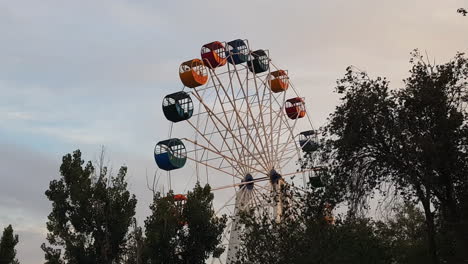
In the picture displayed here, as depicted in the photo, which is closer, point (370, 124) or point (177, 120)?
point (370, 124)

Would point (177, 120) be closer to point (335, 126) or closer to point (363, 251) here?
point (335, 126)

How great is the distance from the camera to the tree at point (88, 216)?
24.2 metres

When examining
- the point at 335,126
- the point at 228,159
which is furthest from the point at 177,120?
the point at 335,126

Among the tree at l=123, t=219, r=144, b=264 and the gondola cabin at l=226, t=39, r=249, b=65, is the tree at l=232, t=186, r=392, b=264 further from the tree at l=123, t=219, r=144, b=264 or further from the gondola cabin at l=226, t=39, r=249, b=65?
the gondola cabin at l=226, t=39, r=249, b=65

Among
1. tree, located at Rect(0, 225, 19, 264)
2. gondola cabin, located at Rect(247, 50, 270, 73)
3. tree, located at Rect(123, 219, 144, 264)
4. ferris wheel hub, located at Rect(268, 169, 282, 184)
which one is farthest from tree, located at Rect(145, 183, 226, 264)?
gondola cabin, located at Rect(247, 50, 270, 73)

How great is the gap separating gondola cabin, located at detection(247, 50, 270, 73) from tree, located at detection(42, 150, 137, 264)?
46.9ft

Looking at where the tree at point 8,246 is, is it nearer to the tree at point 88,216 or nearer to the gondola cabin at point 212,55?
the tree at point 88,216

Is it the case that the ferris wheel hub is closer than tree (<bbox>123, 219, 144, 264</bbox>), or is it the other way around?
tree (<bbox>123, 219, 144, 264</bbox>)

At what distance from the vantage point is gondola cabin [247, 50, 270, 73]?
37816 mm

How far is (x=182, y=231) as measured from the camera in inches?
1014

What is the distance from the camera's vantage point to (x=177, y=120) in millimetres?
32500

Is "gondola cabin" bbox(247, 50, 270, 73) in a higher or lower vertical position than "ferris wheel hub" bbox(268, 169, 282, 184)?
higher

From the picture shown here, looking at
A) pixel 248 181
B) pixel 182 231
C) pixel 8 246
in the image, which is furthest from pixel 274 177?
pixel 8 246

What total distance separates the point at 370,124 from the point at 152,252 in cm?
1065
